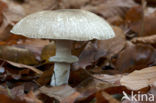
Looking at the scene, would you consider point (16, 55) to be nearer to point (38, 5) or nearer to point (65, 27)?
point (65, 27)

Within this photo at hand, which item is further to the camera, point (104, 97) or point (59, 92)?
point (59, 92)

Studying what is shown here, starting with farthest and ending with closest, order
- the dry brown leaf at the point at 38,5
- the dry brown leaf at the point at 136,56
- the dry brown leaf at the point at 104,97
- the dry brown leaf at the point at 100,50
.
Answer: the dry brown leaf at the point at 38,5
the dry brown leaf at the point at 100,50
the dry brown leaf at the point at 136,56
the dry brown leaf at the point at 104,97

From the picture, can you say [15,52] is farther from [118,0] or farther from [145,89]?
[118,0]

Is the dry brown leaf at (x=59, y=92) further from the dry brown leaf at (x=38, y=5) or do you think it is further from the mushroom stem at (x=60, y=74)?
the dry brown leaf at (x=38, y=5)

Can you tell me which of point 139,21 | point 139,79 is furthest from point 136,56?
point 139,21

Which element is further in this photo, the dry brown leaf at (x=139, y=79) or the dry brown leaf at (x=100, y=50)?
the dry brown leaf at (x=100, y=50)

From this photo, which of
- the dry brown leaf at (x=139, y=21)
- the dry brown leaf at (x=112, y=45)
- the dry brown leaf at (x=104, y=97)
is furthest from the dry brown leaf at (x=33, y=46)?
the dry brown leaf at (x=104, y=97)

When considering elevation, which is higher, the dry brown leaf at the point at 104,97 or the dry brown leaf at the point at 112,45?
the dry brown leaf at the point at 104,97
